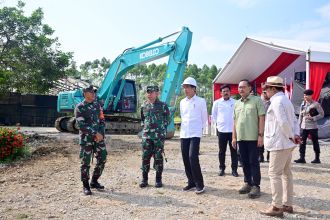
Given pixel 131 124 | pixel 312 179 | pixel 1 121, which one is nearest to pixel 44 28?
pixel 1 121

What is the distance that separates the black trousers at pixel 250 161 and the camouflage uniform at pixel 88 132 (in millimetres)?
2003

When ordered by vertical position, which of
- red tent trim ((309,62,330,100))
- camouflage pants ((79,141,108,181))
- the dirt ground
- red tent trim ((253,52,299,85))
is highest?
red tent trim ((253,52,299,85))

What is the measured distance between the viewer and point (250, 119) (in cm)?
498

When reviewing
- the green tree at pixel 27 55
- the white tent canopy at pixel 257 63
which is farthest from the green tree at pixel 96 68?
the white tent canopy at pixel 257 63

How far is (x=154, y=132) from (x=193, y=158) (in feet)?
2.60

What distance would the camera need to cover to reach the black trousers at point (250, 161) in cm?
493

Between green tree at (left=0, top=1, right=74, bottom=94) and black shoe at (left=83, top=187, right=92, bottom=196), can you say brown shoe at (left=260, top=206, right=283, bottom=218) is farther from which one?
green tree at (left=0, top=1, right=74, bottom=94)

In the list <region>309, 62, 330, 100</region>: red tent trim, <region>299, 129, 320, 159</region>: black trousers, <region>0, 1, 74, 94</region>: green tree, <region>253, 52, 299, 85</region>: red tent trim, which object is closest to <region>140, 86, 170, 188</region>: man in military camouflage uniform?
<region>299, 129, 320, 159</region>: black trousers

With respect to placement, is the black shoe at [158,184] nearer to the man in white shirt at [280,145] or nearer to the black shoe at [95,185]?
the black shoe at [95,185]

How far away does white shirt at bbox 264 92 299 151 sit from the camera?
13.5 ft

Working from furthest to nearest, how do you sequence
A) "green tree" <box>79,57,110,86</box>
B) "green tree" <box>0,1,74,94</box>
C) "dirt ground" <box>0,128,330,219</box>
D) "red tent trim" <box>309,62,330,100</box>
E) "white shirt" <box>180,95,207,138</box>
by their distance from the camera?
1. "green tree" <box>79,57,110,86</box>
2. "green tree" <box>0,1,74,94</box>
3. "red tent trim" <box>309,62,330,100</box>
4. "white shirt" <box>180,95,207,138</box>
5. "dirt ground" <box>0,128,330,219</box>

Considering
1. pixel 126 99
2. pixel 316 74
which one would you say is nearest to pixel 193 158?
pixel 316 74

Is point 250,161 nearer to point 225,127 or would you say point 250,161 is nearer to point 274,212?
point 274,212

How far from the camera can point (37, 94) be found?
25.5 meters
